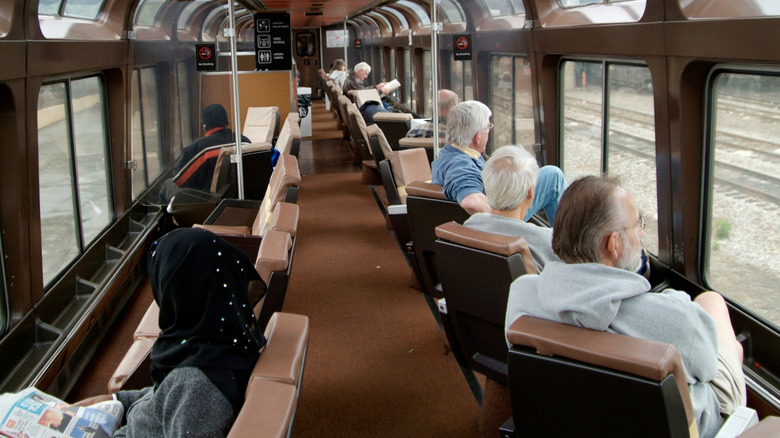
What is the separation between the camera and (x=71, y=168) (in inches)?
177

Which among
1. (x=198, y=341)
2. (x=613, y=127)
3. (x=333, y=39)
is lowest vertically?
(x=198, y=341)

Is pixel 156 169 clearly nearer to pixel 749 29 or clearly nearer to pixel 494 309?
pixel 494 309

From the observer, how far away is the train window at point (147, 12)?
5.89 meters

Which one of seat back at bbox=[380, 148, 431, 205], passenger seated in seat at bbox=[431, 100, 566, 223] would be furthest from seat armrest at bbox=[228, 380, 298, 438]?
seat back at bbox=[380, 148, 431, 205]

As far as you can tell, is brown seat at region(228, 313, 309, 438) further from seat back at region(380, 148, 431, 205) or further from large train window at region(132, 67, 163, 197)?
large train window at region(132, 67, 163, 197)

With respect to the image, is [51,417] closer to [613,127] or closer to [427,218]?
[427,218]

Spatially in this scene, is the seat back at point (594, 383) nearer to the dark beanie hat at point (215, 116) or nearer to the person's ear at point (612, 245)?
the person's ear at point (612, 245)

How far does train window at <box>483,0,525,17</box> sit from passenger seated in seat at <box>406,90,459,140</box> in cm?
80

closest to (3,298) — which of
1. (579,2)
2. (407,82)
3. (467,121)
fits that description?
(467,121)

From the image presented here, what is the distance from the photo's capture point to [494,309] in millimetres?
2654

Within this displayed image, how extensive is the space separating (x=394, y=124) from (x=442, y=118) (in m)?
2.10

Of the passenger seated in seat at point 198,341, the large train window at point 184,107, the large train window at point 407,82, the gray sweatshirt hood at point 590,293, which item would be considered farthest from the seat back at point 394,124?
the gray sweatshirt hood at point 590,293

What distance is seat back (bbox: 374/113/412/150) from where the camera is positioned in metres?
8.94

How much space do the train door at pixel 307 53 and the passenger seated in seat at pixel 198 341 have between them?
74.6ft
